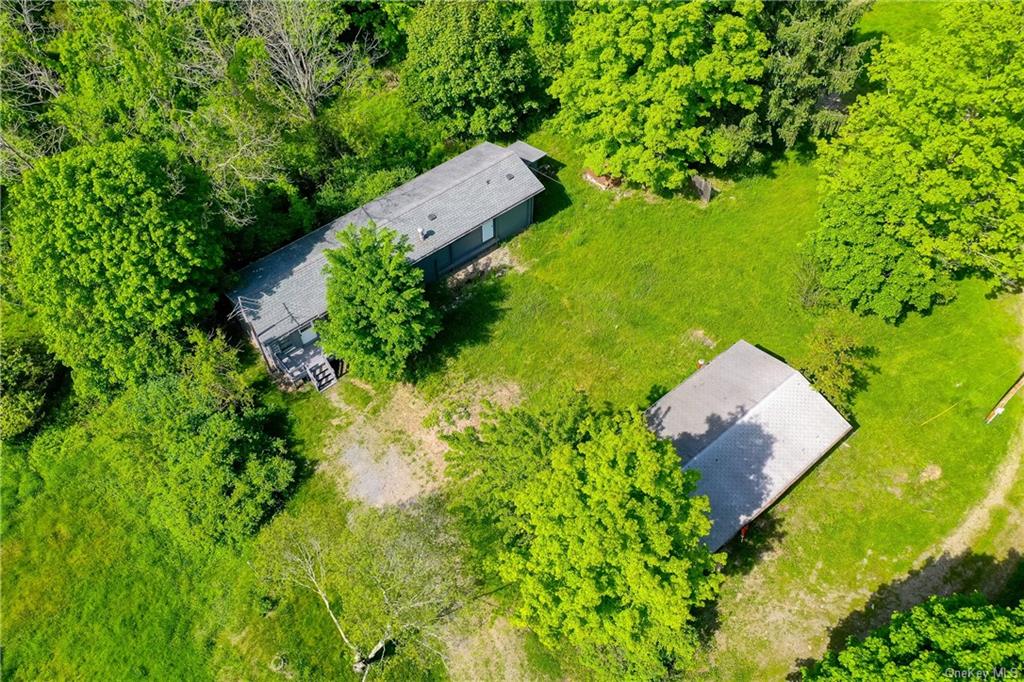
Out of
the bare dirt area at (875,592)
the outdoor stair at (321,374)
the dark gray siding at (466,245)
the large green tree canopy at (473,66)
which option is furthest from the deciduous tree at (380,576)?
the large green tree canopy at (473,66)

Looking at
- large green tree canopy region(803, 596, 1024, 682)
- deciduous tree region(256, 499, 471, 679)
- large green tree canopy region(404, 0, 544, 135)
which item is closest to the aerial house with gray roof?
large green tree canopy region(404, 0, 544, 135)

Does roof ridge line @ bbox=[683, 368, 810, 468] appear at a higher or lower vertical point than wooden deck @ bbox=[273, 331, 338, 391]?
lower

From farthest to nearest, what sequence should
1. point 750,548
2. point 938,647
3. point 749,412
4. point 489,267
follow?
point 489,267 → point 749,412 → point 750,548 → point 938,647

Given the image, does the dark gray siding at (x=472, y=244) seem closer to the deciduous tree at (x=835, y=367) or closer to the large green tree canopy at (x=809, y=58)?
the large green tree canopy at (x=809, y=58)

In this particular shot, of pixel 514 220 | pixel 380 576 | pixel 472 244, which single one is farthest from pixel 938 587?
pixel 472 244

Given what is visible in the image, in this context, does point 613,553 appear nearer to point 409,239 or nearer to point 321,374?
point 321,374

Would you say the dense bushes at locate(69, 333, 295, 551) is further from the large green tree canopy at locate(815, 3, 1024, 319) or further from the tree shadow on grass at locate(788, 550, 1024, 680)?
the large green tree canopy at locate(815, 3, 1024, 319)

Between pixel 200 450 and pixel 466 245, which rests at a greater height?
pixel 466 245
